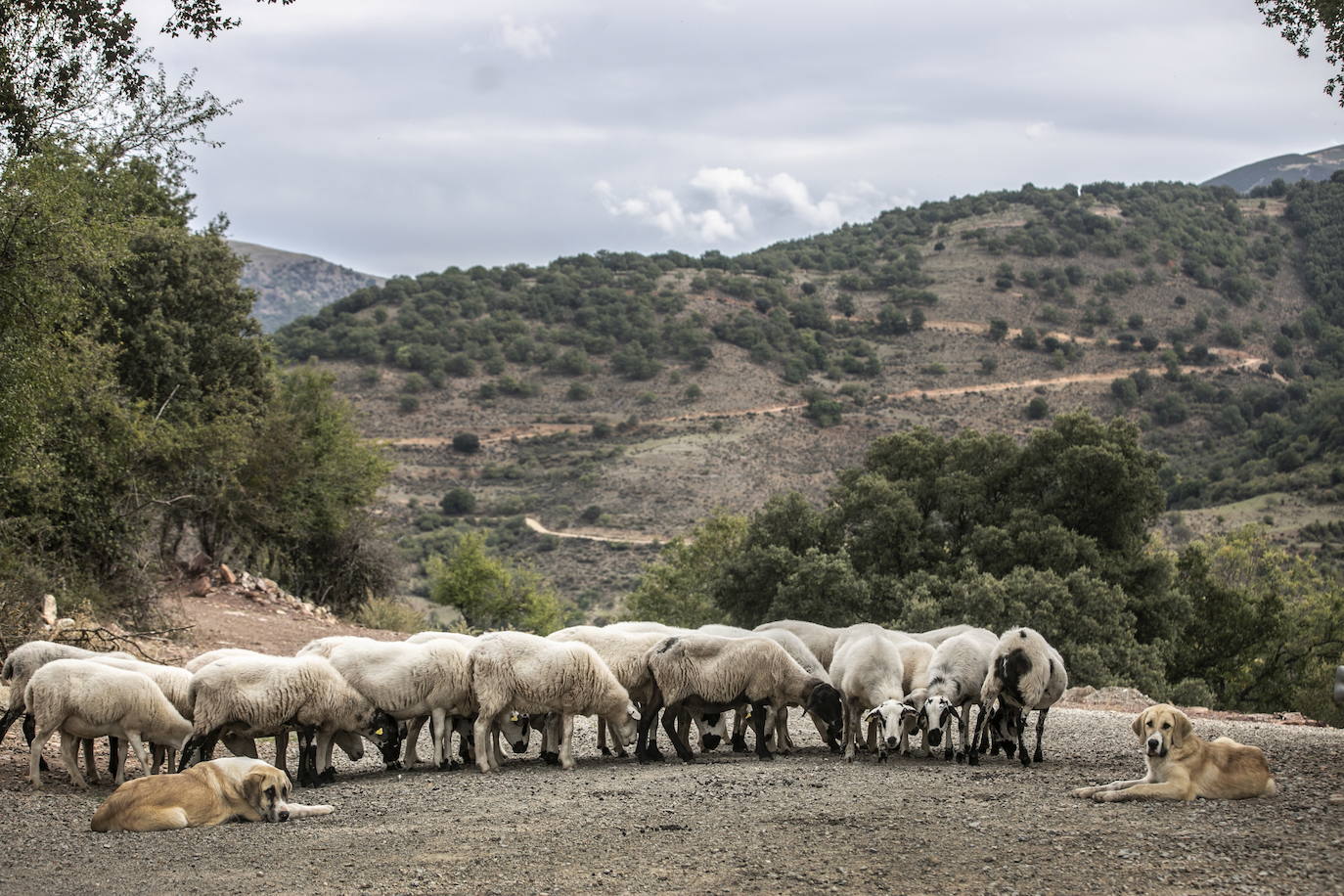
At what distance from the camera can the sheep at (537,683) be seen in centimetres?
1354

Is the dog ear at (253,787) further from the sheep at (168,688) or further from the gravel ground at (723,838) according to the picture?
the sheep at (168,688)

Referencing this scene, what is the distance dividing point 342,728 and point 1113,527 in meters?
25.7

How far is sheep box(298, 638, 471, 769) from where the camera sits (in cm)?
1341

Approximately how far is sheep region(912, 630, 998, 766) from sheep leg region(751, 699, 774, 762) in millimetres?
1720

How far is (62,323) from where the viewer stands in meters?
18.6

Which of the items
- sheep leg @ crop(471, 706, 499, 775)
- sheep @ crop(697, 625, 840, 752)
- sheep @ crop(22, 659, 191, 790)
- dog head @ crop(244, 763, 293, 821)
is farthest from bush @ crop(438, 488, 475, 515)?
dog head @ crop(244, 763, 293, 821)

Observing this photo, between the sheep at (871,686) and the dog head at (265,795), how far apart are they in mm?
5993

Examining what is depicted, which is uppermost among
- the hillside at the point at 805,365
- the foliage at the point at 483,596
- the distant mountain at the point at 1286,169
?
the distant mountain at the point at 1286,169

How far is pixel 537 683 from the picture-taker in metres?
13.6

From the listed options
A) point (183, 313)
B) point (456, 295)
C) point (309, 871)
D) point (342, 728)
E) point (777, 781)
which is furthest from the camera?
point (456, 295)

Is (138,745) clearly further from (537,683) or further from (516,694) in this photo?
(537,683)

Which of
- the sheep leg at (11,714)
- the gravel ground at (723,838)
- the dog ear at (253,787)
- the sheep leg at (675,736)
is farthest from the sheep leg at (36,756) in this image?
the sheep leg at (675,736)

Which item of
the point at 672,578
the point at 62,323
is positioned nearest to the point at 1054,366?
the point at 672,578

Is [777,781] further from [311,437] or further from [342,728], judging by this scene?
[311,437]
